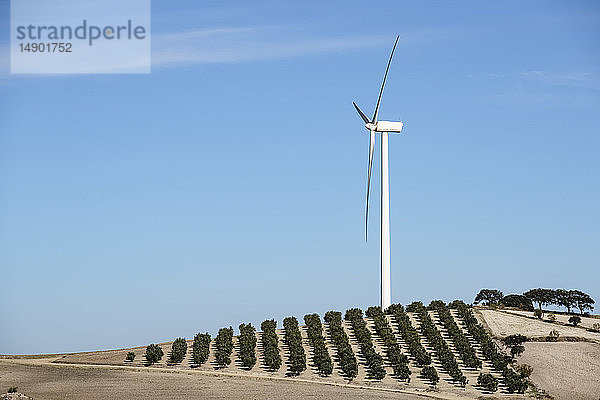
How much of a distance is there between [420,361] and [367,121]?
25164mm

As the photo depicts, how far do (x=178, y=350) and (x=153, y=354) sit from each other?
2.12m

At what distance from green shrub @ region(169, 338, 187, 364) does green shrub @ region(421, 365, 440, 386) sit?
17.7m

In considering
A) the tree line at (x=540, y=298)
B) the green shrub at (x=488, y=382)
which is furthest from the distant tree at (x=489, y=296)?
the green shrub at (x=488, y=382)

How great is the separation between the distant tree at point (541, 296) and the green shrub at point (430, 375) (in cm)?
3174

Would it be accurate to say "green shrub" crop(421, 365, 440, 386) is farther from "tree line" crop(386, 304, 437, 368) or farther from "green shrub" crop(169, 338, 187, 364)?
"green shrub" crop(169, 338, 187, 364)

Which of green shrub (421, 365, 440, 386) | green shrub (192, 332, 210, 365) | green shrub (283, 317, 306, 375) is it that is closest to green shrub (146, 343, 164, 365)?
green shrub (192, 332, 210, 365)

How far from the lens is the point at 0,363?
2544 inches

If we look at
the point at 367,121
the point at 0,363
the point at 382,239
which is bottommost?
the point at 0,363

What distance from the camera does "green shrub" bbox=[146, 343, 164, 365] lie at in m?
61.6

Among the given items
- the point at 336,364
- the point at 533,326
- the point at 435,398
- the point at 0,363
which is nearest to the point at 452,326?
the point at 533,326

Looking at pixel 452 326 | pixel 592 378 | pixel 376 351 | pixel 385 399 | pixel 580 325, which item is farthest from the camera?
pixel 580 325

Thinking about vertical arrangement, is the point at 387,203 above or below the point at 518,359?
above

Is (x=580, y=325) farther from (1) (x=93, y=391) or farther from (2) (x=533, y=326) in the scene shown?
(1) (x=93, y=391)

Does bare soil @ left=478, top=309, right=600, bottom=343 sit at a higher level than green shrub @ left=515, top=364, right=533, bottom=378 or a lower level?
higher
